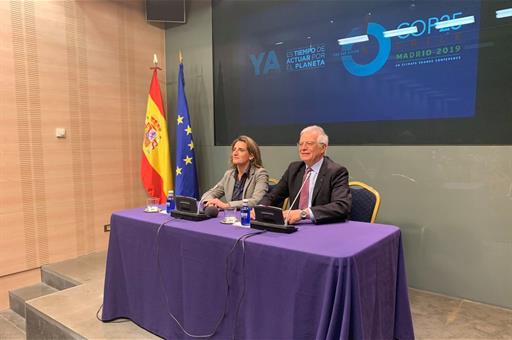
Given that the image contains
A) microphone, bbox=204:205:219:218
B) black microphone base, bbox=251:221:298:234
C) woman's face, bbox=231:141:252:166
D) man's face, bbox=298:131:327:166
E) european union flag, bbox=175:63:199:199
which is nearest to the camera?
black microphone base, bbox=251:221:298:234

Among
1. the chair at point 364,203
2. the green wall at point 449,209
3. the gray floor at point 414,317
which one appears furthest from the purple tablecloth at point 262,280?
the green wall at point 449,209

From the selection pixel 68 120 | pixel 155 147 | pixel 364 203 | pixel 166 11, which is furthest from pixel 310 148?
pixel 166 11

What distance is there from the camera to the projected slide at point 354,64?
8.40ft

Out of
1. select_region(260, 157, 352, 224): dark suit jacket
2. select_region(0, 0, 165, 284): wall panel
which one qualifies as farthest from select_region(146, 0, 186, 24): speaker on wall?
select_region(260, 157, 352, 224): dark suit jacket

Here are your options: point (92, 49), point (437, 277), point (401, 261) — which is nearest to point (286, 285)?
point (401, 261)

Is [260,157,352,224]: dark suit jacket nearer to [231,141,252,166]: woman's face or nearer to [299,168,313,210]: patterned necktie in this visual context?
[299,168,313,210]: patterned necktie

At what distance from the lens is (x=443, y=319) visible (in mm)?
2307

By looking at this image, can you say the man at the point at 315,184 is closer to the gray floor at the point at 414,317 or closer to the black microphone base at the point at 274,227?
the black microphone base at the point at 274,227

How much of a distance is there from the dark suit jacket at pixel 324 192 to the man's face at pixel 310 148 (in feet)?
0.23

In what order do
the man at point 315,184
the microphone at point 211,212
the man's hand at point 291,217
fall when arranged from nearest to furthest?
the man's hand at point 291,217, the man at point 315,184, the microphone at point 211,212

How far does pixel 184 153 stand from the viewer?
152 inches

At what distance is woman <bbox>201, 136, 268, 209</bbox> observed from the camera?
266 centimetres

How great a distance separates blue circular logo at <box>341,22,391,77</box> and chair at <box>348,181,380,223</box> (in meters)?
1.06

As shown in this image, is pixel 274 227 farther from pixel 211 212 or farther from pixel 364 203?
pixel 364 203
